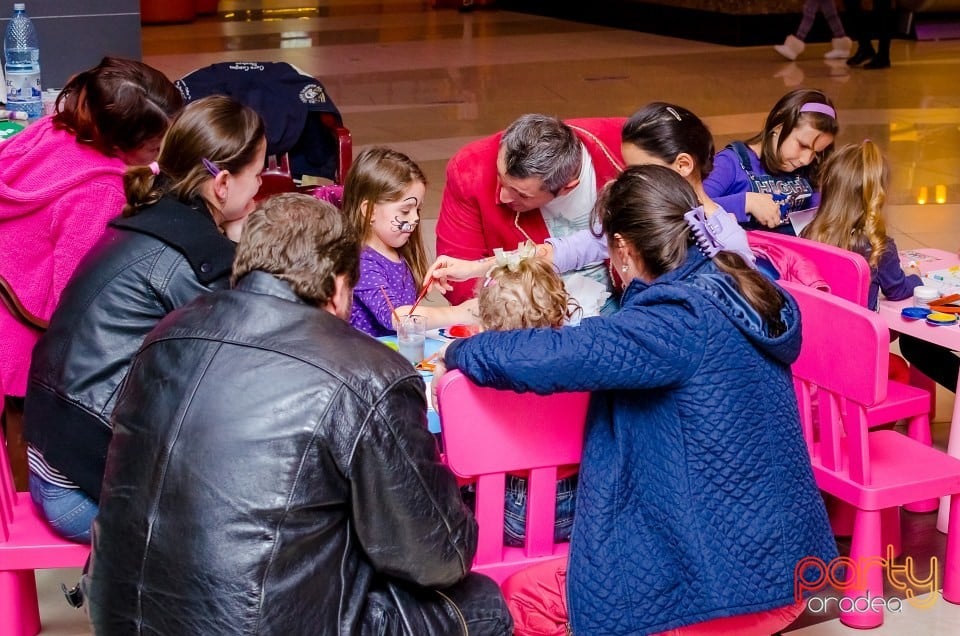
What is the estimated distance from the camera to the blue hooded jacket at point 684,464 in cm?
215

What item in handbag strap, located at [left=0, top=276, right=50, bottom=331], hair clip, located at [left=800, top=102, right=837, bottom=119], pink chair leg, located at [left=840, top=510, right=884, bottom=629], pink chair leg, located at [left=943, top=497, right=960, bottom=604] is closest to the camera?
pink chair leg, located at [left=840, top=510, right=884, bottom=629]

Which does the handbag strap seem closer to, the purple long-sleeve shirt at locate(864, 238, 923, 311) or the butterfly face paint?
the butterfly face paint

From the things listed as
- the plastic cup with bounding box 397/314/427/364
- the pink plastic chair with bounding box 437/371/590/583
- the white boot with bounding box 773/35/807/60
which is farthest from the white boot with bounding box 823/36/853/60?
the pink plastic chair with bounding box 437/371/590/583

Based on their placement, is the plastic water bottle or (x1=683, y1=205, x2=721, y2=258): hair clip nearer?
(x1=683, y1=205, x2=721, y2=258): hair clip

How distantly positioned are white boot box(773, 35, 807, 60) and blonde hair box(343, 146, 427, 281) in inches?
357

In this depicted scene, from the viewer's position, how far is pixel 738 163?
388 centimetres

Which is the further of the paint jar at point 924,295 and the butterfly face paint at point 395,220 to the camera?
the paint jar at point 924,295

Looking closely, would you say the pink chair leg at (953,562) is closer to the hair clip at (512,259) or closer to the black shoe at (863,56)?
the hair clip at (512,259)

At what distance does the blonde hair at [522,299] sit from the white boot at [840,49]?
1008 cm

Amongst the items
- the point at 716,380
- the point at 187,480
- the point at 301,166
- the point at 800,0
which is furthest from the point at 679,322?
the point at 800,0

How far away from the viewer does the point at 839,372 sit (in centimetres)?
271

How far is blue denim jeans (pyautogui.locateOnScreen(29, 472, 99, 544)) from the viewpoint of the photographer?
8.25 ft

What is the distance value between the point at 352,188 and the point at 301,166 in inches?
67.9

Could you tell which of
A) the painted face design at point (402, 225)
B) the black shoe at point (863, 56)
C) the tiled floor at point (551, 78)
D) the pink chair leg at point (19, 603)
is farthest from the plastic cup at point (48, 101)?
the black shoe at point (863, 56)
